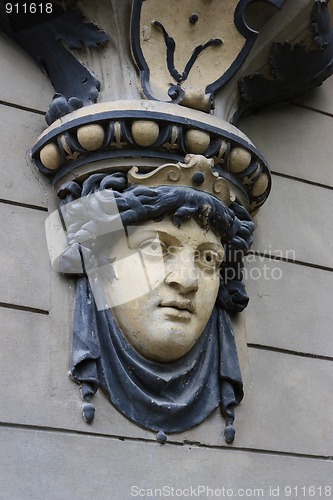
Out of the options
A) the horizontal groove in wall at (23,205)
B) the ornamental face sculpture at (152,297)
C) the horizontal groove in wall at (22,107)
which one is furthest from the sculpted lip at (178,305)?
the horizontal groove in wall at (22,107)

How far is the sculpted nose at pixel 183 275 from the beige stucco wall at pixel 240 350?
0.43 m

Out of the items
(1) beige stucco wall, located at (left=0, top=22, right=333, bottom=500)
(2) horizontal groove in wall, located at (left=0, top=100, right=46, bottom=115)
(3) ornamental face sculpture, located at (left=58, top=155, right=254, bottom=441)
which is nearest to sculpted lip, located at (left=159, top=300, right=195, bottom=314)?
(3) ornamental face sculpture, located at (left=58, top=155, right=254, bottom=441)

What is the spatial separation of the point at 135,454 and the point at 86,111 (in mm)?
1390

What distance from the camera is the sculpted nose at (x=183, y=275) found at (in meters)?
3.60

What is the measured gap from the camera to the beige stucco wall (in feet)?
11.1

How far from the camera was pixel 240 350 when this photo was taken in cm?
396

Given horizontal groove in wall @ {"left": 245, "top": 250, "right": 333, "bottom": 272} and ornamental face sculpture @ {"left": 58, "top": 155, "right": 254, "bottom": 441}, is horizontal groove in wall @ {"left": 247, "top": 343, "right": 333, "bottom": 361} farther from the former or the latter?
horizontal groove in wall @ {"left": 245, "top": 250, "right": 333, "bottom": 272}

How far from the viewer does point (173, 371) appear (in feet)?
12.0

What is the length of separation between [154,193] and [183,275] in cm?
35

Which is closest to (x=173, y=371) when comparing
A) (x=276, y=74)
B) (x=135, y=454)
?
(x=135, y=454)

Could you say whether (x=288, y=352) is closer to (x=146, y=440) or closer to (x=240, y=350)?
(x=240, y=350)

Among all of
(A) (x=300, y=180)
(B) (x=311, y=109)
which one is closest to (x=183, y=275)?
(A) (x=300, y=180)

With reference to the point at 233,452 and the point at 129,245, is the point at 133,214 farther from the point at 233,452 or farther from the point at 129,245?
the point at 233,452

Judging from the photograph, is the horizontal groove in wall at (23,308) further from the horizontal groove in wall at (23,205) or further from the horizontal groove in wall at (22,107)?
the horizontal groove in wall at (22,107)
